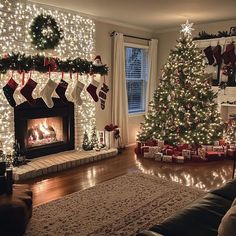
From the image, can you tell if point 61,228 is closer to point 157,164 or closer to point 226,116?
point 157,164

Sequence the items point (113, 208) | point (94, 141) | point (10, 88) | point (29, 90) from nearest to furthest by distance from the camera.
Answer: point (113, 208) → point (10, 88) → point (29, 90) → point (94, 141)

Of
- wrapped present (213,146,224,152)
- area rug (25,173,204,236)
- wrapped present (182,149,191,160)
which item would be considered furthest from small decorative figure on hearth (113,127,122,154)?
wrapped present (213,146,224,152)

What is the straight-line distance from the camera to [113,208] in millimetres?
3203

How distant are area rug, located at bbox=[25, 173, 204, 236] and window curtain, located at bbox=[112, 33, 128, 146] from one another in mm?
2132

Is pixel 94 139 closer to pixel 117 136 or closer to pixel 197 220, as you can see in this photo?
pixel 117 136

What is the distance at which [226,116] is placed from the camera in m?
6.04

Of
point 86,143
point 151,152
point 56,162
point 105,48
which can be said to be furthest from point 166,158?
point 105,48

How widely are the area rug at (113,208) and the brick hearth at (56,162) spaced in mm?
920

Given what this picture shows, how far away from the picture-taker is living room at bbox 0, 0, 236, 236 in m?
3.21

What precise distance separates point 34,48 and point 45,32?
1.01 feet

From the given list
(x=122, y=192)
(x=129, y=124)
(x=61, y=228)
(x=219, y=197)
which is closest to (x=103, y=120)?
(x=129, y=124)

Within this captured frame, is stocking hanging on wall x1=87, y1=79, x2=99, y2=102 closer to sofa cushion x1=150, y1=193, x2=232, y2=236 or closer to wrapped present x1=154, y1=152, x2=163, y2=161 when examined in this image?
wrapped present x1=154, y1=152, x2=163, y2=161

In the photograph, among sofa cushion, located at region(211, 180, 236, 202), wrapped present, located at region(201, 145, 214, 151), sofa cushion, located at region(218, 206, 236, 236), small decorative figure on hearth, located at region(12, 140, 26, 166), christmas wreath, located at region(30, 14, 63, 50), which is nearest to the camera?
sofa cushion, located at region(218, 206, 236, 236)

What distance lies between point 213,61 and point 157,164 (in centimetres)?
251
